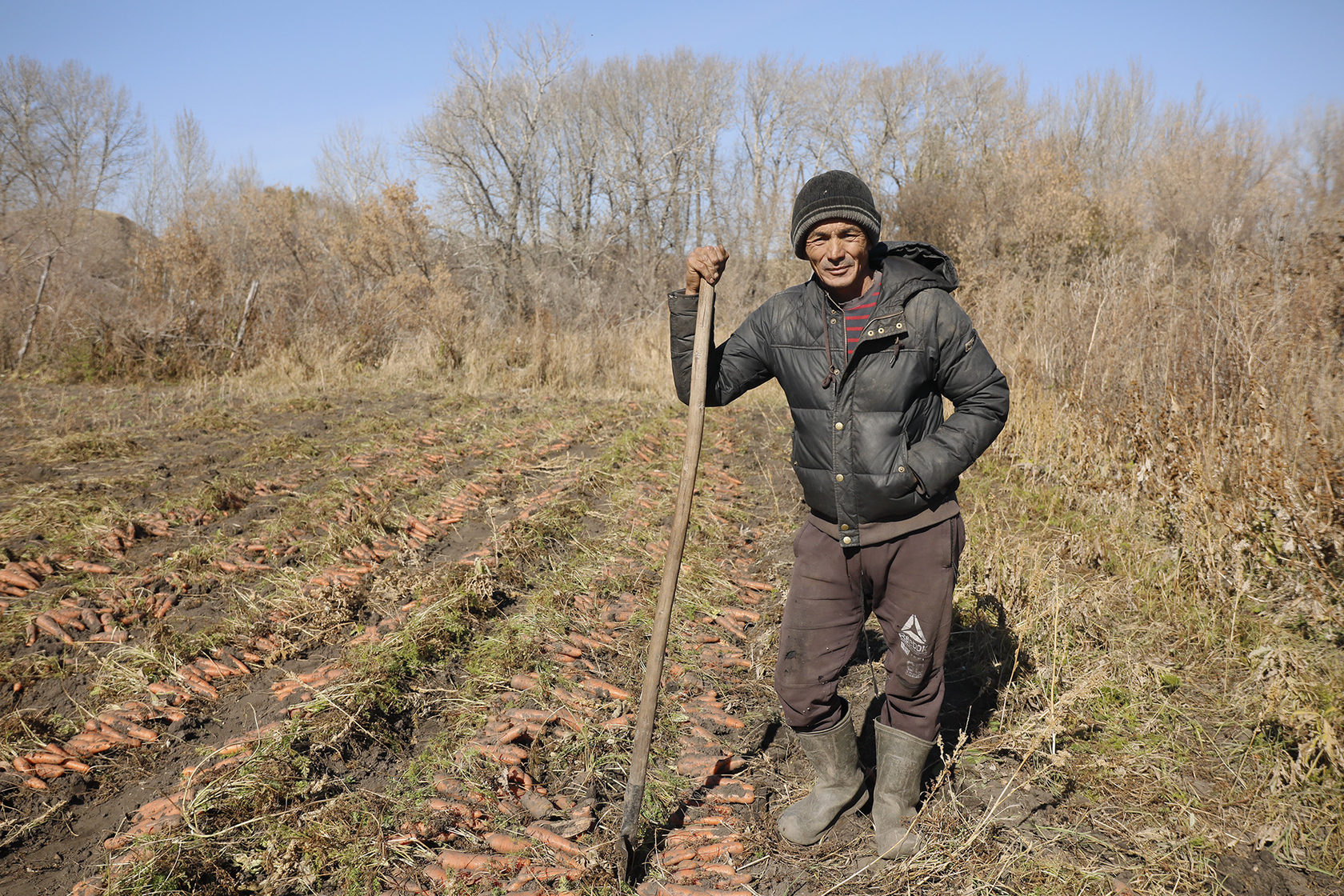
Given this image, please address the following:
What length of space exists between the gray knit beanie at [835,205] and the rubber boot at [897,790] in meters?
1.70

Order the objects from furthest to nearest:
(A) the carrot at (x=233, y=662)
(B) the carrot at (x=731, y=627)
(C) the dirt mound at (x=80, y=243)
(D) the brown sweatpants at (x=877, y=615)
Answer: (C) the dirt mound at (x=80, y=243)
(B) the carrot at (x=731, y=627)
(A) the carrot at (x=233, y=662)
(D) the brown sweatpants at (x=877, y=615)

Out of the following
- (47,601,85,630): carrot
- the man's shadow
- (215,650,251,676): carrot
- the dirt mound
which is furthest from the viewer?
the dirt mound

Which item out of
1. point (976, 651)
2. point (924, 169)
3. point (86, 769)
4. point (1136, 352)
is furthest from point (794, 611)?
point (924, 169)

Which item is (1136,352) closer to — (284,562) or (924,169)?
(284,562)

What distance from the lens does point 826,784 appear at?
2.73 metres

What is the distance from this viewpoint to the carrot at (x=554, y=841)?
2545 millimetres

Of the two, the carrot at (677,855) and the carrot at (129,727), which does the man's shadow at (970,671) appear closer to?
the carrot at (677,855)

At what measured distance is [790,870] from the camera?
2.56 m

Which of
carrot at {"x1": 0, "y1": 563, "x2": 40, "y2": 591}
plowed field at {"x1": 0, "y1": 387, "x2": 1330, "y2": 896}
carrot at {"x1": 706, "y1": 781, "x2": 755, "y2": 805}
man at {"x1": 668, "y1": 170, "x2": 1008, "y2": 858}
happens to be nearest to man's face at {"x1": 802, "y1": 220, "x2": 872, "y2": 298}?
man at {"x1": 668, "y1": 170, "x2": 1008, "y2": 858}

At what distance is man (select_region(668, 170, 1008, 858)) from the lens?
2.33 metres

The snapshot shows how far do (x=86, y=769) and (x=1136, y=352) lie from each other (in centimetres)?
723

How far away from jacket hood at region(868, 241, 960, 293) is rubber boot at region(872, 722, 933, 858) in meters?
1.54

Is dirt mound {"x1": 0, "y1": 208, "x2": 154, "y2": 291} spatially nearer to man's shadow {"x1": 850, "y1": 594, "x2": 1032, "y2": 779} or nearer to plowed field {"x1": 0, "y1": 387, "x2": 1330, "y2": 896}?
plowed field {"x1": 0, "y1": 387, "x2": 1330, "y2": 896}

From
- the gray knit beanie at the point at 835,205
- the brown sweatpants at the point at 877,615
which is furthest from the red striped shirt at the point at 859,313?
the brown sweatpants at the point at 877,615
